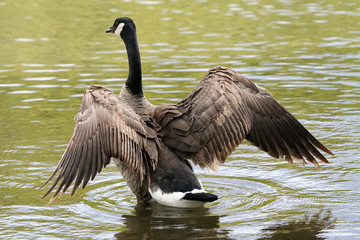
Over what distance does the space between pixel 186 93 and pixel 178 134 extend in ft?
17.6

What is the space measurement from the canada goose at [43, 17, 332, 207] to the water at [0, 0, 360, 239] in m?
0.44

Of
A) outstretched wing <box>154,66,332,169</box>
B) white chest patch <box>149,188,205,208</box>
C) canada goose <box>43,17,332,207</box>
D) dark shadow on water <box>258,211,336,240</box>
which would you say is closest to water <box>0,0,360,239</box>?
dark shadow on water <box>258,211,336,240</box>

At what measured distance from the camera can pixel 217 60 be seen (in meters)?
17.3

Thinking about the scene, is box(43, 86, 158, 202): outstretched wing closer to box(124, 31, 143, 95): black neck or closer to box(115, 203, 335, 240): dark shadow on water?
box(115, 203, 335, 240): dark shadow on water

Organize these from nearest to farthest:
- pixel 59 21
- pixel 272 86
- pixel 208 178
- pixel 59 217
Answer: pixel 59 217
pixel 208 178
pixel 272 86
pixel 59 21

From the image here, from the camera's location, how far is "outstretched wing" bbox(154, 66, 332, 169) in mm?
8266

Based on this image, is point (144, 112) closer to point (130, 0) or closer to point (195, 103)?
point (195, 103)

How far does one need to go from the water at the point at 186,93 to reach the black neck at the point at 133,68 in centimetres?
136

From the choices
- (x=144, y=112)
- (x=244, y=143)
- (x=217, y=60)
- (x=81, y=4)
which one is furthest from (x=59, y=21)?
(x=144, y=112)

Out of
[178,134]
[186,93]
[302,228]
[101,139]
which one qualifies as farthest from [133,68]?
[186,93]

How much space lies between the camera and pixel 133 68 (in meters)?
9.23

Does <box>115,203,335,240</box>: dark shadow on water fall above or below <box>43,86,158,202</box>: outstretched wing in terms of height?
below

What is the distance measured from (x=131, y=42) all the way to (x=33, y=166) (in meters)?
2.30

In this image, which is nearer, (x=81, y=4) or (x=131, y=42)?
(x=131, y=42)
